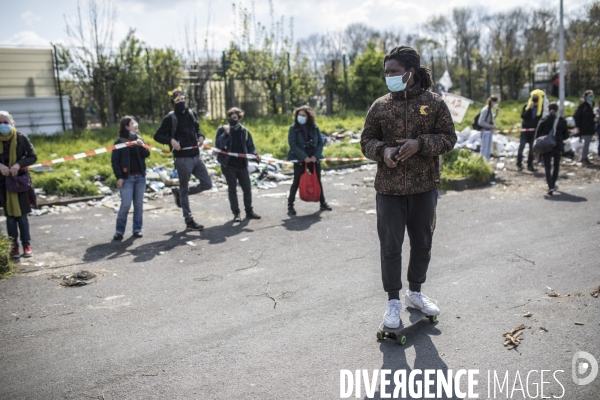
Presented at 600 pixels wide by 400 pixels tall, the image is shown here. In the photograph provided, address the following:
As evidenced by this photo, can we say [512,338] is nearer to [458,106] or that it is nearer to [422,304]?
[422,304]

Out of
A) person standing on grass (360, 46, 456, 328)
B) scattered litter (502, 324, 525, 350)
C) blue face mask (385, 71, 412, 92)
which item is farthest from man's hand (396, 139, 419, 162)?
scattered litter (502, 324, 525, 350)

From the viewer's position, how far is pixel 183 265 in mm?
6758

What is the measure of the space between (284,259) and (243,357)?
282 cm

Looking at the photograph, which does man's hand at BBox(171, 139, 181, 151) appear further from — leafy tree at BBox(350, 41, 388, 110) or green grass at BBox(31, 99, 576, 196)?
leafy tree at BBox(350, 41, 388, 110)

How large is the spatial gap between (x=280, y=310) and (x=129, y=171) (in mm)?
4444

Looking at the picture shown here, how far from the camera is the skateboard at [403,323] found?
419 centimetres

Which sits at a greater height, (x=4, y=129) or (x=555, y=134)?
(x=4, y=129)

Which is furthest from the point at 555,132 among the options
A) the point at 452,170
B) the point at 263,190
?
the point at 263,190

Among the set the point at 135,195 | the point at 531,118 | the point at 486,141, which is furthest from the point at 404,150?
the point at 531,118

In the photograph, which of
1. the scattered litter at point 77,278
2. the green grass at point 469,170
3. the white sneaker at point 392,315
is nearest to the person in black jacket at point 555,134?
the green grass at point 469,170

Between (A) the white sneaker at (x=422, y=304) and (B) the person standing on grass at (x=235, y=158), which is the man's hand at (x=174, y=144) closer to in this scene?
(B) the person standing on grass at (x=235, y=158)

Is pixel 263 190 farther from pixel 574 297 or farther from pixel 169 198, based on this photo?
pixel 574 297

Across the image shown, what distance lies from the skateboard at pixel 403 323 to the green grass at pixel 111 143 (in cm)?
937

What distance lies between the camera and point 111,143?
15.7 m
